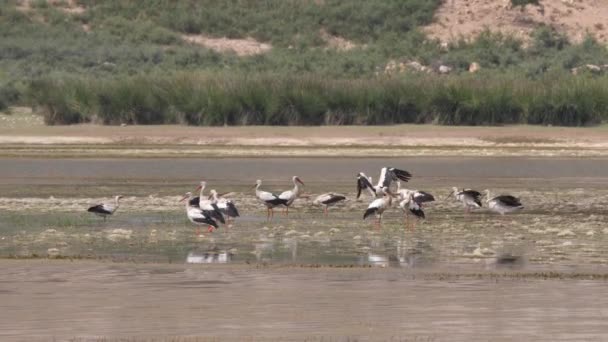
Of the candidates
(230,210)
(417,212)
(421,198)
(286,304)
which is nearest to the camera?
(286,304)

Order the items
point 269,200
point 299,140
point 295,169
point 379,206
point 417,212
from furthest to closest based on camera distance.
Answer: point 299,140
point 295,169
point 269,200
point 417,212
point 379,206

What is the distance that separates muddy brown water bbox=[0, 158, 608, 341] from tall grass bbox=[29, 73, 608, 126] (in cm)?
1215

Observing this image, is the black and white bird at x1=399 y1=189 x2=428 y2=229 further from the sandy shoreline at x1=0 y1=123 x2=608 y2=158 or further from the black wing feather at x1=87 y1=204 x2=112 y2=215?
the sandy shoreline at x1=0 y1=123 x2=608 y2=158

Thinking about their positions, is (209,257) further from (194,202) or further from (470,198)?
(470,198)

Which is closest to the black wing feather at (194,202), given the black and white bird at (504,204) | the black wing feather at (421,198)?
the black wing feather at (421,198)

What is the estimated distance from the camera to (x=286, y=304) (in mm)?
12578

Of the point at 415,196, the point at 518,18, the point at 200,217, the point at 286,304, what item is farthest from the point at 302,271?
the point at 518,18

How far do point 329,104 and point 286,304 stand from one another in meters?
26.7

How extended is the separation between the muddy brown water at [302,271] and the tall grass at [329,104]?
12.1m

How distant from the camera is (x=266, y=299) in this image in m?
12.9

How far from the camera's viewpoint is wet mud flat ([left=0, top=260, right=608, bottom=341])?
1119 centimetres

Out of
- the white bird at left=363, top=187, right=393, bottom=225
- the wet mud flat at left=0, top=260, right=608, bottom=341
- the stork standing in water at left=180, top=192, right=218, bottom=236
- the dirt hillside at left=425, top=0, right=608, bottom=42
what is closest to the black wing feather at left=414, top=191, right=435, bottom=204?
the white bird at left=363, top=187, right=393, bottom=225

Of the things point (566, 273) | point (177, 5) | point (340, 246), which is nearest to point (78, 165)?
point (340, 246)

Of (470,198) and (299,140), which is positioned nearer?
(470,198)
